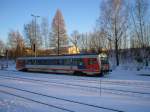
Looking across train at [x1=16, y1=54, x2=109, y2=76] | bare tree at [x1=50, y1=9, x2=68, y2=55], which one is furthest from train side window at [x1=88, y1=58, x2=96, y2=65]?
bare tree at [x1=50, y1=9, x2=68, y2=55]

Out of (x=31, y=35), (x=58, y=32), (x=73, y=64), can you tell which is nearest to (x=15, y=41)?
(x=31, y=35)

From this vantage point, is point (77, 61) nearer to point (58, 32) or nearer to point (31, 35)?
point (58, 32)

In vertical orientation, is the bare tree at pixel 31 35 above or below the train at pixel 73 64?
above

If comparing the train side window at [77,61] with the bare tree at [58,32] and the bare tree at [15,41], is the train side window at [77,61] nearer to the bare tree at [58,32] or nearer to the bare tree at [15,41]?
the bare tree at [58,32]

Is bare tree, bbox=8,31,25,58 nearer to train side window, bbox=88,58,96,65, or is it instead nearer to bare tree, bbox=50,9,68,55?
bare tree, bbox=50,9,68,55

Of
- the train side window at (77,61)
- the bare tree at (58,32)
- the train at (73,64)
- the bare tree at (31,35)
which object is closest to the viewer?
the train at (73,64)

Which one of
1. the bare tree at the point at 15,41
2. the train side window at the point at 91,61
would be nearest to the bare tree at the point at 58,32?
the train side window at the point at 91,61

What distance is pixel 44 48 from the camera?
62469mm

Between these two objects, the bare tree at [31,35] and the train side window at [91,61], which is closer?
the train side window at [91,61]

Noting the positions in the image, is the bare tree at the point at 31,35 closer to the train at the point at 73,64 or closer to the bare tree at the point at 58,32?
the bare tree at the point at 58,32

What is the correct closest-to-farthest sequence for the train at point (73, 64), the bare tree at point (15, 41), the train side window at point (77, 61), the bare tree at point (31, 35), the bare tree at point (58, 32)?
the train at point (73, 64) → the train side window at point (77, 61) → the bare tree at point (58, 32) → the bare tree at point (31, 35) → the bare tree at point (15, 41)

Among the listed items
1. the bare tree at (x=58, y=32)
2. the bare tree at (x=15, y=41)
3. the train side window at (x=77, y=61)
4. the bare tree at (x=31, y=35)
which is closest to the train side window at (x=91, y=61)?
the train side window at (x=77, y=61)

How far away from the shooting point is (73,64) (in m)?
29.2

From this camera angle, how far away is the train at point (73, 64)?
27078 millimetres
